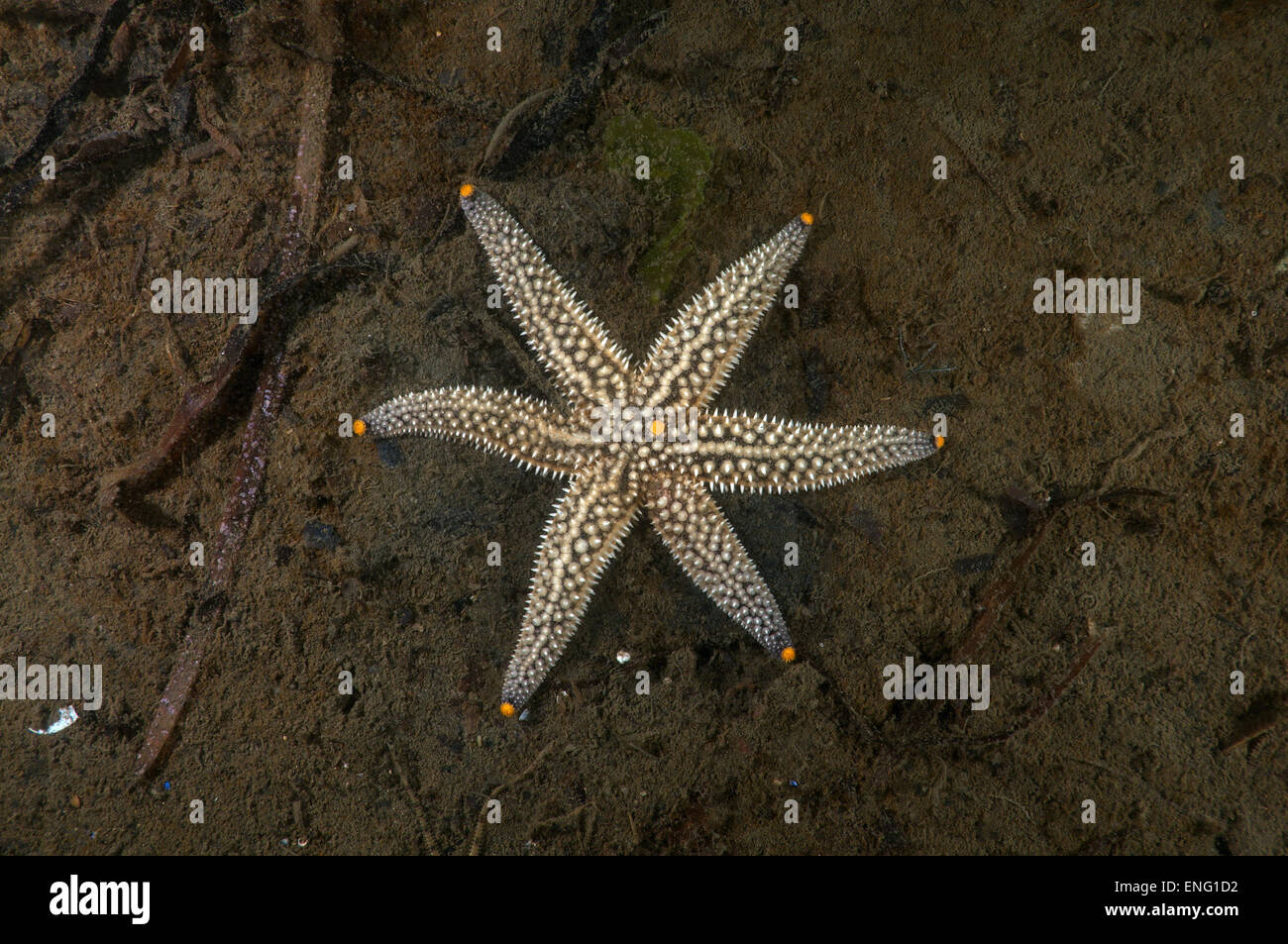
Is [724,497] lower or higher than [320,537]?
higher

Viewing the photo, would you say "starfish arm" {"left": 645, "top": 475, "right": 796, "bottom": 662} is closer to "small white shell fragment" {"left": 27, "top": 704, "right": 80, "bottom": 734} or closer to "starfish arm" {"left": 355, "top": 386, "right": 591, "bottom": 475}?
"starfish arm" {"left": 355, "top": 386, "right": 591, "bottom": 475}
